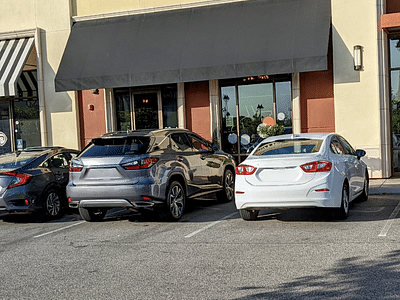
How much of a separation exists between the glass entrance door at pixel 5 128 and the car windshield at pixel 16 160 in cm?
879

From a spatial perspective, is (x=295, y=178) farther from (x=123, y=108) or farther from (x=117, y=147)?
(x=123, y=108)

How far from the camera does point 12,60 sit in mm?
17828

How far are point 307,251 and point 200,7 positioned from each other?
11.4m

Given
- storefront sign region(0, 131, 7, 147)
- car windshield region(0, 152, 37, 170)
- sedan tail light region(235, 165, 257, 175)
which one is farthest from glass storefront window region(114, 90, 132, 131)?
sedan tail light region(235, 165, 257, 175)

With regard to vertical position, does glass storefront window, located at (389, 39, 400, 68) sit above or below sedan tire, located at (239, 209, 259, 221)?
above

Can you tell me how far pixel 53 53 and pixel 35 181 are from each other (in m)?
8.65

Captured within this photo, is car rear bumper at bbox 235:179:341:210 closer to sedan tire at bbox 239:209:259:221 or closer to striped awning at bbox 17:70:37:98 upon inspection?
sedan tire at bbox 239:209:259:221

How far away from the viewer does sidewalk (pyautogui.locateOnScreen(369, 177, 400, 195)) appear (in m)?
12.4

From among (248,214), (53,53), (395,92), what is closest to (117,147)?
(248,214)

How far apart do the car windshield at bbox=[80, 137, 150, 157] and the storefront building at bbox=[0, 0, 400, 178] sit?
19.7 feet

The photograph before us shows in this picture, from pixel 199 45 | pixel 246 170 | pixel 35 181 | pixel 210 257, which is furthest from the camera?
pixel 199 45

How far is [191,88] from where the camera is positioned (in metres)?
17.2

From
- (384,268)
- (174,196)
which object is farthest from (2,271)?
(384,268)

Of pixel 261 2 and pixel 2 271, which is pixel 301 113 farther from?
pixel 2 271
